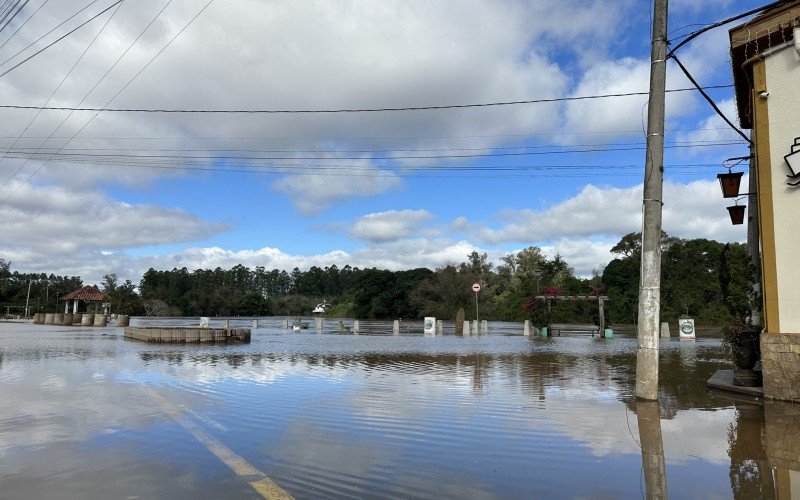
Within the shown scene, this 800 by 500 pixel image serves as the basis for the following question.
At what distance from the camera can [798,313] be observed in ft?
29.5

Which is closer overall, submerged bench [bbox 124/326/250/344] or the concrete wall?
the concrete wall

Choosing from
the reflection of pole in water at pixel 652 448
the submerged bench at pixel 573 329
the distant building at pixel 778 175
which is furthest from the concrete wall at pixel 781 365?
the submerged bench at pixel 573 329

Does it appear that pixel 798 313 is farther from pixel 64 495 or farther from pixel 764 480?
pixel 64 495

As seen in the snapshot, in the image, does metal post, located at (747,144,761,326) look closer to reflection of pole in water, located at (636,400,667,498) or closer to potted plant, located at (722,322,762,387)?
potted plant, located at (722,322,762,387)

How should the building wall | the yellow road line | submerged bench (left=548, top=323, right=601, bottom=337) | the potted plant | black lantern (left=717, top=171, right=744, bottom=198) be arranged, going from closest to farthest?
the yellow road line < the building wall < the potted plant < black lantern (left=717, top=171, right=744, bottom=198) < submerged bench (left=548, top=323, right=601, bottom=337)

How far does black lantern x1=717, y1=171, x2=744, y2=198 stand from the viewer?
37.2 ft

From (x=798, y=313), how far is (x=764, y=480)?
5450mm

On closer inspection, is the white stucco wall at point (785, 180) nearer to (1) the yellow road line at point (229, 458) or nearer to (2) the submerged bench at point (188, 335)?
(1) the yellow road line at point (229, 458)

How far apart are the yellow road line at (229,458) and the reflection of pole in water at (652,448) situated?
2.96 meters

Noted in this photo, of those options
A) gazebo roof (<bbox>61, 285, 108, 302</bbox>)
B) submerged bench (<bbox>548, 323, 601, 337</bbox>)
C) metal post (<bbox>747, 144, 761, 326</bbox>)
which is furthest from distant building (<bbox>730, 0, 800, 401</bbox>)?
gazebo roof (<bbox>61, 285, 108, 302</bbox>)

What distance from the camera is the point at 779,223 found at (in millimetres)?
9312

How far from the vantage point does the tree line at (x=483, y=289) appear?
130ft

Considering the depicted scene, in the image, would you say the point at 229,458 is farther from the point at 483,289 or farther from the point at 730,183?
the point at 483,289

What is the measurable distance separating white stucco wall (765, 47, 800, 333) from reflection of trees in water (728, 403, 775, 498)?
2.20m
